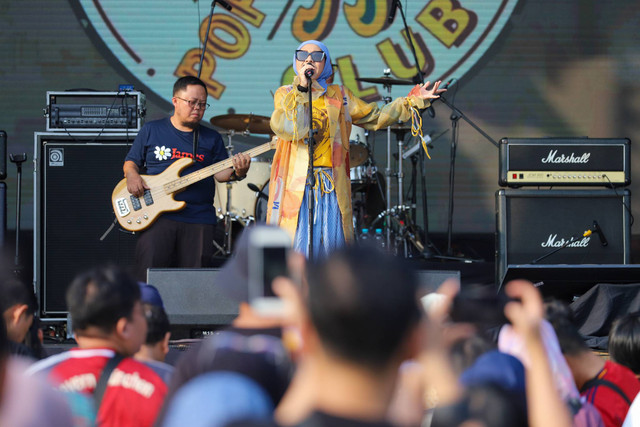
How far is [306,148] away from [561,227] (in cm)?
224

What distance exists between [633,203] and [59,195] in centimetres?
516

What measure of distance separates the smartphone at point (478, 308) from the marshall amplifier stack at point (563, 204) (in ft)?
13.9

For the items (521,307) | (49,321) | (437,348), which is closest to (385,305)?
(437,348)

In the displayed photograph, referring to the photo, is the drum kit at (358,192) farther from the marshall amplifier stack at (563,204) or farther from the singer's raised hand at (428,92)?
the singer's raised hand at (428,92)

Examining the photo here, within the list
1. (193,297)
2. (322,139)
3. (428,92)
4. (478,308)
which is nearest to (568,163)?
(428,92)

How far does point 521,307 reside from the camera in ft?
4.63

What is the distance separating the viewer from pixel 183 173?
16.5 ft

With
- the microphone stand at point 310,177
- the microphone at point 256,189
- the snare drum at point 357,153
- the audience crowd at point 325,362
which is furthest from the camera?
the microphone at point 256,189

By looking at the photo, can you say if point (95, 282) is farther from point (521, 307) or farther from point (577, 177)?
point (577, 177)

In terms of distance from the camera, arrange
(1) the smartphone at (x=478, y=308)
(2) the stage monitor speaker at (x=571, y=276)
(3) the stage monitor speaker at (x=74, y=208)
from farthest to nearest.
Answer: (3) the stage monitor speaker at (x=74, y=208) → (2) the stage monitor speaker at (x=571, y=276) → (1) the smartphone at (x=478, y=308)

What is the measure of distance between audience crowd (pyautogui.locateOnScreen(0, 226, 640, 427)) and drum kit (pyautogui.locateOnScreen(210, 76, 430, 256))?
4796 millimetres

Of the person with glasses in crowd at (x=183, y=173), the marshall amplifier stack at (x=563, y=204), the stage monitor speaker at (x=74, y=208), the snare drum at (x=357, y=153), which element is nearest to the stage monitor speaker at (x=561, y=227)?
the marshall amplifier stack at (x=563, y=204)

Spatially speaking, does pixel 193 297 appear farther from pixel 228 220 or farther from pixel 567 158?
pixel 228 220

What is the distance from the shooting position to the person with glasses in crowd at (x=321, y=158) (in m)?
4.39
